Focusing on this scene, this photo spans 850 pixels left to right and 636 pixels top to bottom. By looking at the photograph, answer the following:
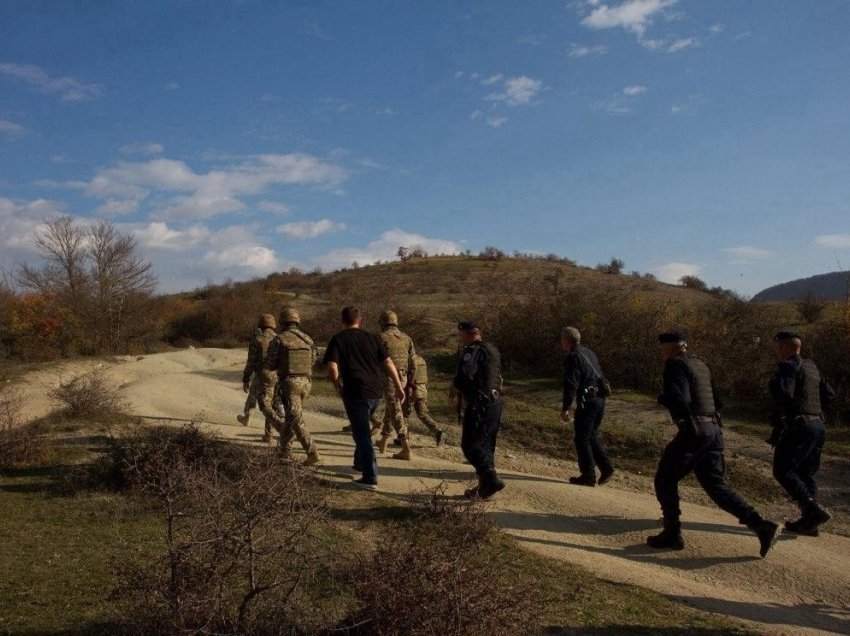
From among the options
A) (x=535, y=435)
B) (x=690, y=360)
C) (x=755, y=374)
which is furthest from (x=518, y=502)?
(x=755, y=374)

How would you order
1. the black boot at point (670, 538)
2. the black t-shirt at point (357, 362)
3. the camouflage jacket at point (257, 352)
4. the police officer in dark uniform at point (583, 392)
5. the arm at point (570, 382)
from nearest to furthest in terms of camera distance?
the black boot at point (670, 538)
the black t-shirt at point (357, 362)
the arm at point (570, 382)
the police officer in dark uniform at point (583, 392)
the camouflage jacket at point (257, 352)

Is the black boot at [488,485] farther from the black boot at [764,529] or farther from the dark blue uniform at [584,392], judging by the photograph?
the black boot at [764,529]

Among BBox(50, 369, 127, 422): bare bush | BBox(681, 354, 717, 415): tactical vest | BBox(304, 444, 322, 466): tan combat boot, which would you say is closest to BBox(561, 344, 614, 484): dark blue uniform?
BBox(681, 354, 717, 415): tactical vest

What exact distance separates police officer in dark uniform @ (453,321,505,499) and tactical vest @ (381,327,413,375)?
8.03 feet

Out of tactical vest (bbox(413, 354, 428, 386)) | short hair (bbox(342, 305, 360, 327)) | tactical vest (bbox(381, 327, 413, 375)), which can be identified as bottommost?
tactical vest (bbox(413, 354, 428, 386))

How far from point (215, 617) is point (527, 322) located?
58.2ft

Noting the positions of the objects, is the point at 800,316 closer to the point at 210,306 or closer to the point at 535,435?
the point at 535,435

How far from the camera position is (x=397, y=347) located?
32.1ft

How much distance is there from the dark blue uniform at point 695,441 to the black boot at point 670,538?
31cm

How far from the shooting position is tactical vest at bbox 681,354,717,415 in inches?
245

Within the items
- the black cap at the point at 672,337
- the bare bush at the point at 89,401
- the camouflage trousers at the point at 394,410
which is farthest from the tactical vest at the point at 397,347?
the bare bush at the point at 89,401

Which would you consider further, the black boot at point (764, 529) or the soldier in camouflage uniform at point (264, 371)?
the soldier in camouflage uniform at point (264, 371)

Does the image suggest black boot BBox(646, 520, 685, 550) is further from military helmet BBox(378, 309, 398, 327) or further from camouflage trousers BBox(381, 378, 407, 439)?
military helmet BBox(378, 309, 398, 327)

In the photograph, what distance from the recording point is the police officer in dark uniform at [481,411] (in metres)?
7.30
